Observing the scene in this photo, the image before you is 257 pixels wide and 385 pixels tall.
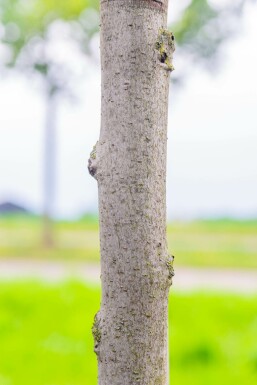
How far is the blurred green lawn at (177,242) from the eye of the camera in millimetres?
10523

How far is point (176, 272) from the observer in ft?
30.8

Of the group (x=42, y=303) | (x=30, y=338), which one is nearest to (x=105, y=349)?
(x=30, y=338)

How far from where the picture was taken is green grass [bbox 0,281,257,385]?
406 centimetres

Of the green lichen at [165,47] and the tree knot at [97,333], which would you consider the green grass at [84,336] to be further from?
the green lichen at [165,47]

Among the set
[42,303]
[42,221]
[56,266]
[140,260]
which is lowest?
[140,260]

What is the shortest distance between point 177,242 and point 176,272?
74.3 inches

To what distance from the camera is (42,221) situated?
37.1 ft

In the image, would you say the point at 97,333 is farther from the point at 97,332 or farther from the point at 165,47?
the point at 165,47

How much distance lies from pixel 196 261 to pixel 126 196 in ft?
29.7

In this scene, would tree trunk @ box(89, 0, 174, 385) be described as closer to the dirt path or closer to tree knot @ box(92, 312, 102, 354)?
tree knot @ box(92, 312, 102, 354)

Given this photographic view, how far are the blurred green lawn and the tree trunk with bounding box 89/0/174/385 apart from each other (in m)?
8.72

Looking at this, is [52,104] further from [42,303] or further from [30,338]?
[30,338]

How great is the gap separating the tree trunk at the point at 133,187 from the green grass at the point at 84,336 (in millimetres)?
2509

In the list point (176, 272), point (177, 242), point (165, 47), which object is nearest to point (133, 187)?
point (165, 47)
